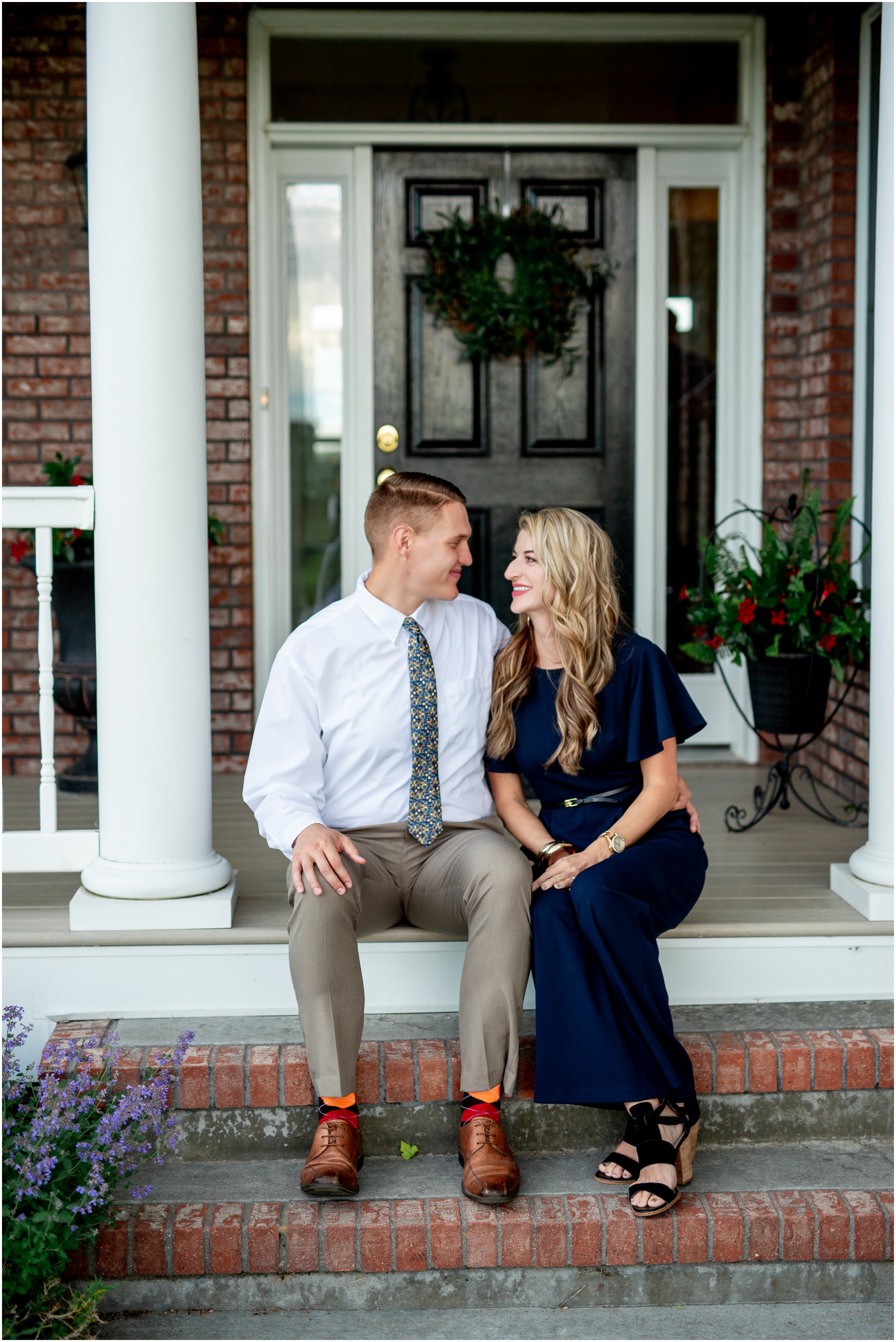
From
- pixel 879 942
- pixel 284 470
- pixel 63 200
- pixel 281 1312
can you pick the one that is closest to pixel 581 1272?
pixel 281 1312

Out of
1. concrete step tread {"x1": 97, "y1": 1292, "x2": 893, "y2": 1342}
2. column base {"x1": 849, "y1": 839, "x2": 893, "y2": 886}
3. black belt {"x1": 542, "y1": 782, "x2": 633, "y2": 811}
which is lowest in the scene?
concrete step tread {"x1": 97, "y1": 1292, "x2": 893, "y2": 1342}

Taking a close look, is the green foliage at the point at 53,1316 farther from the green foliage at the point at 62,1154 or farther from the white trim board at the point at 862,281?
the white trim board at the point at 862,281

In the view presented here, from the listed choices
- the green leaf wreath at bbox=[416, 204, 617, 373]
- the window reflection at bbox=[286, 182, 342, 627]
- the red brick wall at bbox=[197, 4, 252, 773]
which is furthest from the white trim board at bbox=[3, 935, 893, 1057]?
the green leaf wreath at bbox=[416, 204, 617, 373]

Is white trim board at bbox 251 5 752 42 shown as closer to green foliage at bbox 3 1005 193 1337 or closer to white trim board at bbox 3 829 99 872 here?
Result: white trim board at bbox 3 829 99 872

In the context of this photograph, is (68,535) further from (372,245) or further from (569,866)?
(569,866)

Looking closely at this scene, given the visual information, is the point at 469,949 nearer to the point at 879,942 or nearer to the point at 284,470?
the point at 879,942

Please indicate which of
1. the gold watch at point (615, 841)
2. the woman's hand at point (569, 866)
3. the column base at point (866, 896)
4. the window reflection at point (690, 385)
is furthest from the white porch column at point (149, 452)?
the window reflection at point (690, 385)

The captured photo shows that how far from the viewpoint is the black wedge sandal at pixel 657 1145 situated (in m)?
2.36

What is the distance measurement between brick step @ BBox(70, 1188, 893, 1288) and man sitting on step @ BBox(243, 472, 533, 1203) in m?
0.12

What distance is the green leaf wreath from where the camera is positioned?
4.51m

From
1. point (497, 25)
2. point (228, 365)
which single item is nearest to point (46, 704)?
point (228, 365)

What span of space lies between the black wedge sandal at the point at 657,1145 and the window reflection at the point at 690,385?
2582mm

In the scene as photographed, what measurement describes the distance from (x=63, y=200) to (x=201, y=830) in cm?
261

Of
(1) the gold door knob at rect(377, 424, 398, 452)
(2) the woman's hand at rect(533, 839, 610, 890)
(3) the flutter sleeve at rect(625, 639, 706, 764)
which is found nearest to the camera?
(2) the woman's hand at rect(533, 839, 610, 890)
